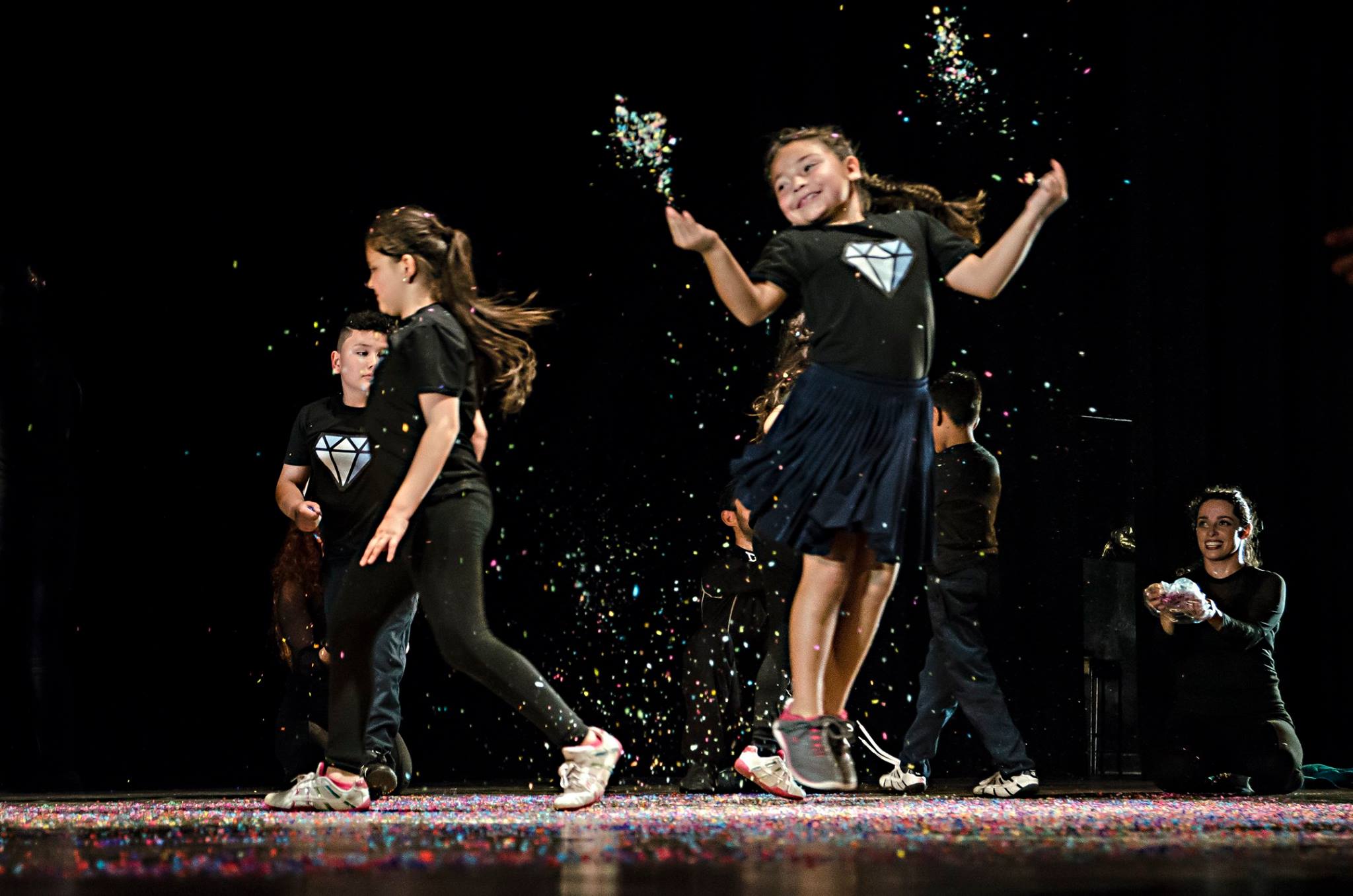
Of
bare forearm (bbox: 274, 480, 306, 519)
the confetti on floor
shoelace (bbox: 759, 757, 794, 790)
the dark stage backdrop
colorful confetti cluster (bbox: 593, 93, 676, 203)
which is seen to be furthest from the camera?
colorful confetti cluster (bbox: 593, 93, 676, 203)

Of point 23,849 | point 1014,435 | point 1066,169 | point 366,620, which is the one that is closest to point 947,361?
point 1014,435

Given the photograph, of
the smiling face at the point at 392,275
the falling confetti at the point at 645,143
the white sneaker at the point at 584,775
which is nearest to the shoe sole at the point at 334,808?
the white sneaker at the point at 584,775

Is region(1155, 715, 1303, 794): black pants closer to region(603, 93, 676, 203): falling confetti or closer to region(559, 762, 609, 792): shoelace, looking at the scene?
region(559, 762, 609, 792): shoelace

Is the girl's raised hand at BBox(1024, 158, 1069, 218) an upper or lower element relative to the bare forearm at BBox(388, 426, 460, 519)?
upper

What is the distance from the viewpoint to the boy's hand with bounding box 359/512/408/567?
283 cm

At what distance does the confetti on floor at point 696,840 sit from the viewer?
5.35 ft

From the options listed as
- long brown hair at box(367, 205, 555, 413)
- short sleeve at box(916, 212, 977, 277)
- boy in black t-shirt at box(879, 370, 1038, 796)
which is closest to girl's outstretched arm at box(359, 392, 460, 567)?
long brown hair at box(367, 205, 555, 413)

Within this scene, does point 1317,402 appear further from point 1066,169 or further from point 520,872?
point 520,872

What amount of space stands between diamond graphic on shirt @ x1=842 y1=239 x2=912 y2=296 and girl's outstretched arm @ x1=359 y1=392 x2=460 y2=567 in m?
0.87

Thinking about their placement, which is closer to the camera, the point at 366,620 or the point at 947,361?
the point at 366,620

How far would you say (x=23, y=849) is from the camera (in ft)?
6.40

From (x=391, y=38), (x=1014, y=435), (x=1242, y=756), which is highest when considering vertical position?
(x=391, y=38)

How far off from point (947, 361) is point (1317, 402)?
1.48 metres

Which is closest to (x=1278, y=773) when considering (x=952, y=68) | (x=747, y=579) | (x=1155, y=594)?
(x=1155, y=594)
